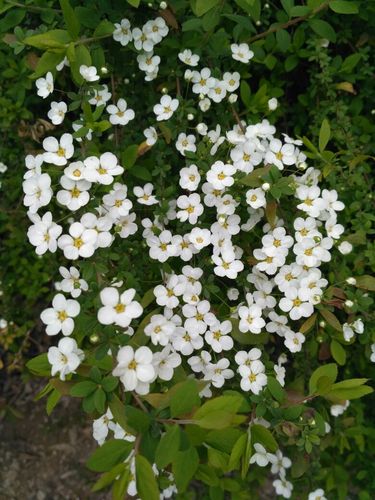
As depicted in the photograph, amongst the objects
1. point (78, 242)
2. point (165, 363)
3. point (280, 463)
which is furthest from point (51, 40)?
point (280, 463)

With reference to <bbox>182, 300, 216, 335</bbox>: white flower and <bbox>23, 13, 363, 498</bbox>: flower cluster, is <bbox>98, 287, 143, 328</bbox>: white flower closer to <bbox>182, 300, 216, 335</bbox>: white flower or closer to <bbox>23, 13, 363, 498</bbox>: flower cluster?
<bbox>23, 13, 363, 498</bbox>: flower cluster

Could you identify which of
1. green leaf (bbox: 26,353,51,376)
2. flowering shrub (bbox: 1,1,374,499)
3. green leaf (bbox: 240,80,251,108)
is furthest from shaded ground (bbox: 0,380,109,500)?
green leaf (bbox: 240,80,251,108)

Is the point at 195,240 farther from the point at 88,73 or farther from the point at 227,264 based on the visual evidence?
the point at 88,73

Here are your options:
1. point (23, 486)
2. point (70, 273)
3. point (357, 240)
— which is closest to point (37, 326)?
point (23, 486)

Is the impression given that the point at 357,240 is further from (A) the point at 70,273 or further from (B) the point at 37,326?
(B) the point at 37,326

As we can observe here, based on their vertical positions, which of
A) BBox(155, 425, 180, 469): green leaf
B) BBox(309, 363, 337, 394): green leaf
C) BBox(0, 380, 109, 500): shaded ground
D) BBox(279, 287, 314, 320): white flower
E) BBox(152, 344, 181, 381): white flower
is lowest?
BBox(0, 380, 109, 500): shaded ground

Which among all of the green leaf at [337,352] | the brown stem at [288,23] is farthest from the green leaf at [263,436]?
the brown stem at [288,23]

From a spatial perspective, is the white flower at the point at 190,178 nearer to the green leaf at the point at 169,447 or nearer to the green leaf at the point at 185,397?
the green leaf at the point at 185,397
